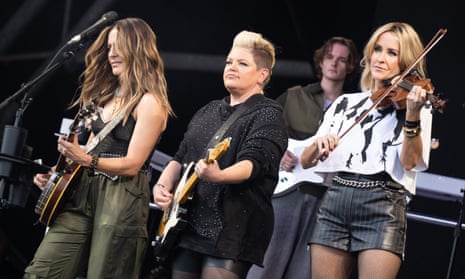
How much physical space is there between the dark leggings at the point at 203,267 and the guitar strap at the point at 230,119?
1.54 feet

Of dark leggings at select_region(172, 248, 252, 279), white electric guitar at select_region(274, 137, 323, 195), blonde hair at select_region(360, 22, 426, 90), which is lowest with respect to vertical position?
dark leggings at select_region(172, 248, 252, 279)

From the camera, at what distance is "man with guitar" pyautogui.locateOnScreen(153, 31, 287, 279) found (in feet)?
10.2

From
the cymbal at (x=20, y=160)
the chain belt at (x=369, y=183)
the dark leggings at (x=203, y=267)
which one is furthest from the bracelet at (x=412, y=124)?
the cymbal at (x=20, y=160)

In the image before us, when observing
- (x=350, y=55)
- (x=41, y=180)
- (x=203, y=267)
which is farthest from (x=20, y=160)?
(x=350, y=55)

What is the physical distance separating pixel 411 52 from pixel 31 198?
3.54 meters

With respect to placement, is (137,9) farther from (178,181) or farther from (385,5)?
(178,181)

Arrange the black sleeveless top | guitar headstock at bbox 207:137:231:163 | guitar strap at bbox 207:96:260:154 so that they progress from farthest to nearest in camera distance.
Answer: the black sleeveless top < guitar strap at bbox 207:96:260:154 < guitar headstock at bbox 207:137:231:163

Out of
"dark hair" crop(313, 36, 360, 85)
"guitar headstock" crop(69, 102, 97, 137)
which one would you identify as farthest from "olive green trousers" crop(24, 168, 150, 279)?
"dark hair" crop(313, 36, 360, 85)

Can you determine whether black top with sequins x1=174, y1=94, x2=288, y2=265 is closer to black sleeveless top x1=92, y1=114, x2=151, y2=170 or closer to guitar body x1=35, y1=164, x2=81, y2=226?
black sleeveless top x1=92, y1=114, x2=151, y2=170

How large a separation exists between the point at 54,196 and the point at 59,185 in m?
0.05

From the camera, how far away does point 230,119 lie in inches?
131

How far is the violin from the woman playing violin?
3 centimetres

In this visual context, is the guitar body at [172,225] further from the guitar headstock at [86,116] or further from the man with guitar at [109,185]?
the guitar headstock at [86,116]

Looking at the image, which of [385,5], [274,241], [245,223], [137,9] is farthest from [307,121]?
[137,9]
